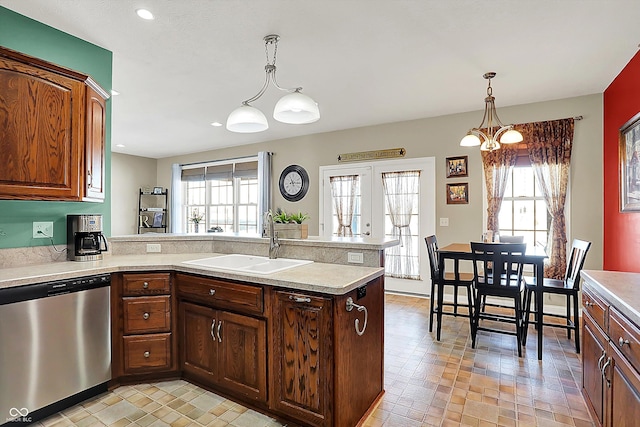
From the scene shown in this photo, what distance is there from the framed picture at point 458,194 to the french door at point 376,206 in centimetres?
23

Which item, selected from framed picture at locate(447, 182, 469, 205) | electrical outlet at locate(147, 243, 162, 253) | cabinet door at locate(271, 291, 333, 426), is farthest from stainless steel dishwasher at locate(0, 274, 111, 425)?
framed picture at locate(447, 182, 469, 205)

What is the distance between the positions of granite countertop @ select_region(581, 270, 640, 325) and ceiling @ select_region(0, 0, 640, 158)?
179cm

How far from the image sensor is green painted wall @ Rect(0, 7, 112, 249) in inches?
90.5

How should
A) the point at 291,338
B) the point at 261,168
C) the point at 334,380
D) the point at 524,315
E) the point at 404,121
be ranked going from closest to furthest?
the point at 334,380
the point at 291,338
the point at 524,315
the point at 404,121
the point at 261,168

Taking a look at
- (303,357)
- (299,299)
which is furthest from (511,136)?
(303,357)

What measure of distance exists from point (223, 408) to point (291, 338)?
79 cm

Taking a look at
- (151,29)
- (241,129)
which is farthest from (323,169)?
(151,29)

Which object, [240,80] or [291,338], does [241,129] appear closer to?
[240,80]

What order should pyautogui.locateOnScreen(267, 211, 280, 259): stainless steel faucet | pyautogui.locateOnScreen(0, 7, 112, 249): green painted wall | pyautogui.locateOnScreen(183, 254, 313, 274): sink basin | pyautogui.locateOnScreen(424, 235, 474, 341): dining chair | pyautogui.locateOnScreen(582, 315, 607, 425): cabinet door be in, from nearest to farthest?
pyautogui.locateOnScreen(582, 315, 607, 425): cabinet door < pyautogui.locateOnScreen(0, 7, 112, 249): green painted wall < pyautogui.locateOnScreen(183, 254, 313, 274): sink basin < pyautogui.locateOnScreen(267, 211, 280, 259): stainless steel faucet < pyautogui.locateOnScreen(424, 235, 474, 341): dining chair

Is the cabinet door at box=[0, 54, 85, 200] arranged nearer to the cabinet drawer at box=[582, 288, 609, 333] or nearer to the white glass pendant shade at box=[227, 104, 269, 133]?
the white glass pendant shade at box=[227, 104, 269, 133]

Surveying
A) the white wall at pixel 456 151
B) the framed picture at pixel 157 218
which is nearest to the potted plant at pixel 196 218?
the framed picture at pixel 157 218

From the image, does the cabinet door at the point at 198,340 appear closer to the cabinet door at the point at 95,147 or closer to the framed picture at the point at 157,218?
the cabinet door at the point at 95,147

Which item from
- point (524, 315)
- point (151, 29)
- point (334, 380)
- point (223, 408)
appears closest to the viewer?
point (334, 380)

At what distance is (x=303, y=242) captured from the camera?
8.52ft
